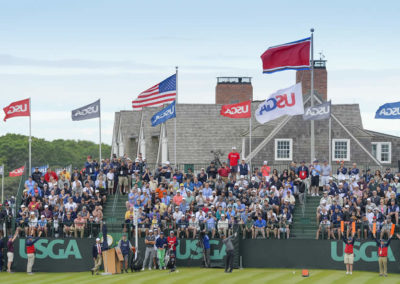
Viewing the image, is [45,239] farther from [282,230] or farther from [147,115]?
[147,115]

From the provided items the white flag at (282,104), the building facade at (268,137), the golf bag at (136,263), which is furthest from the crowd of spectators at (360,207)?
the building facade at (268,137)

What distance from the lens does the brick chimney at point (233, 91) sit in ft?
222

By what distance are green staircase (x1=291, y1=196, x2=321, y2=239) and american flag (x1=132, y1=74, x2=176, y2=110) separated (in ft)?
34.2

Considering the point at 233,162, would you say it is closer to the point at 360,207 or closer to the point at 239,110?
the point at 239,110

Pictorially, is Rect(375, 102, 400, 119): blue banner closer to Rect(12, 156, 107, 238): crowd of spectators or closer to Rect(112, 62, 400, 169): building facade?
Rect(112, 62, 400, 169): building facade

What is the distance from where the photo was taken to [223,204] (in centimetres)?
3853

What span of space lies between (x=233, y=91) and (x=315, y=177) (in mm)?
28479

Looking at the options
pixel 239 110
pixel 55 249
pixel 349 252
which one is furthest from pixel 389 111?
pixel 55 249

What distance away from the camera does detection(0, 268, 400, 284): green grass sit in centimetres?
3312

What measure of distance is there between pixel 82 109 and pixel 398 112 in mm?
17557

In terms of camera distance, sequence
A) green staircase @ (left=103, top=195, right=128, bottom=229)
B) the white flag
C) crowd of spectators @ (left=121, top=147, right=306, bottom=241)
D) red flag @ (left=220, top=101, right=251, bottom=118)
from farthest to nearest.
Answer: red flag @ (left=220, top=101, right=251, bottom=118), the white flag, green staircase @ (left=103, top=195, right=128, bottom=229), crowd of spectators @ (left=121, top=147, right=306, bottom=241)

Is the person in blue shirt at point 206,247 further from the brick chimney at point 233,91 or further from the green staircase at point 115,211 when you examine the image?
the brick chimney at point 233,91

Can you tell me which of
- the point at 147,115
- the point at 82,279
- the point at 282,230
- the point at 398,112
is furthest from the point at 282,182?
the point at 147,115

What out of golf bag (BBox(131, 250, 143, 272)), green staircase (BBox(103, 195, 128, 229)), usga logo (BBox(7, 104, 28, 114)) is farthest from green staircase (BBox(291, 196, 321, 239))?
usga logo (BBox(7, 104, 28, 114))
